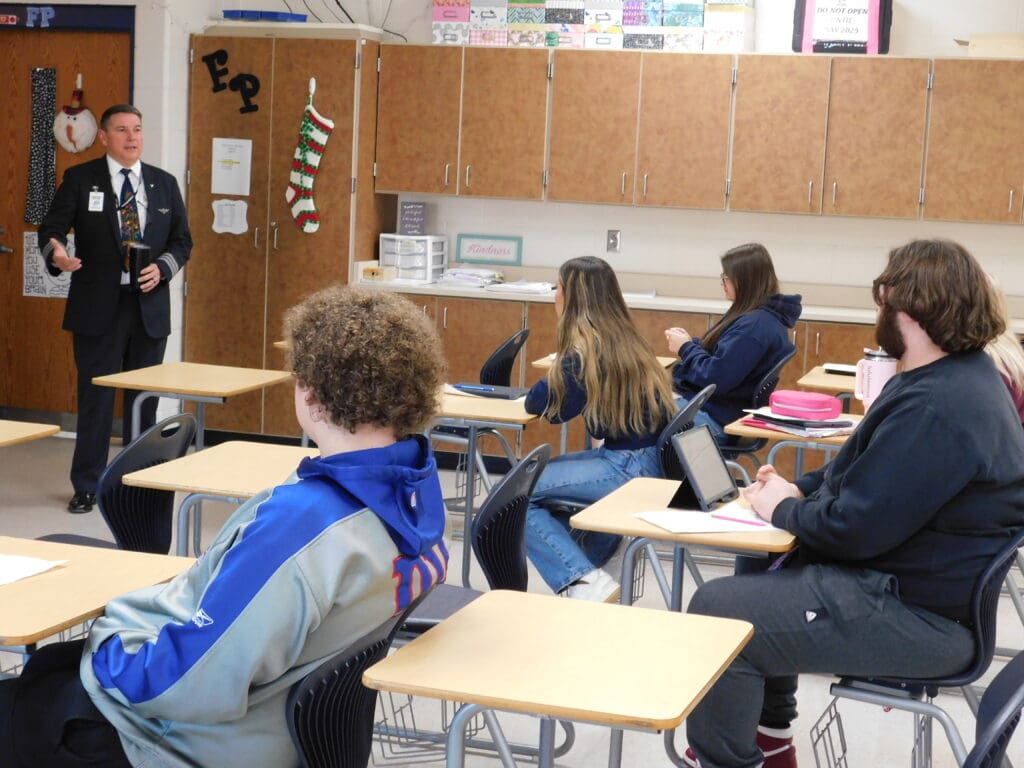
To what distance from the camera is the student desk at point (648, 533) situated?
8.67 feet

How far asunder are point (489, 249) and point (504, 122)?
797 mm

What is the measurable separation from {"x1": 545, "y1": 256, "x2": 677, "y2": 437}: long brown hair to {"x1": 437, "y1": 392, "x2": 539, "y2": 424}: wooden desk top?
6.0 inches

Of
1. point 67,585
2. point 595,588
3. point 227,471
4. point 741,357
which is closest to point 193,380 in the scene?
point 227,471

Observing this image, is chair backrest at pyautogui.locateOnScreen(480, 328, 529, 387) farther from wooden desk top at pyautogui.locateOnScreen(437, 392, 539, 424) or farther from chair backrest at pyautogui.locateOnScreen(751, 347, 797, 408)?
chair backrest at pyautogui.locateOnScreen(751, 347, 797, 408)

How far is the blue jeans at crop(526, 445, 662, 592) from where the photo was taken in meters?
3.88

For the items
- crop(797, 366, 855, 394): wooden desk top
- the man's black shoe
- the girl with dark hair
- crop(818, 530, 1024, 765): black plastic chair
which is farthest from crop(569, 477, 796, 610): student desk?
the man's black shoe

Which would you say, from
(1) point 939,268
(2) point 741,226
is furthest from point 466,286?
(1) point 939,268

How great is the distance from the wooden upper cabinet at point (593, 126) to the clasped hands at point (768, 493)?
3.98 m

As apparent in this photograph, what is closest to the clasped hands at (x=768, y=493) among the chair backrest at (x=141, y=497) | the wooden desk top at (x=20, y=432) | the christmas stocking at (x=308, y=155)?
the chair backrest at (x=141, y=497)

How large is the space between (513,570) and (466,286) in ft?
13.1

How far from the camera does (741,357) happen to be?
4801 mm

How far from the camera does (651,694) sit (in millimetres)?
1722

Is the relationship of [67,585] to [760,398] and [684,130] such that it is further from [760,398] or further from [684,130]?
[684,130]

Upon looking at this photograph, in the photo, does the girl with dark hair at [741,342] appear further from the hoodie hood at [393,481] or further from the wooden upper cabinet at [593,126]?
the hoodie hood at [393,481]
